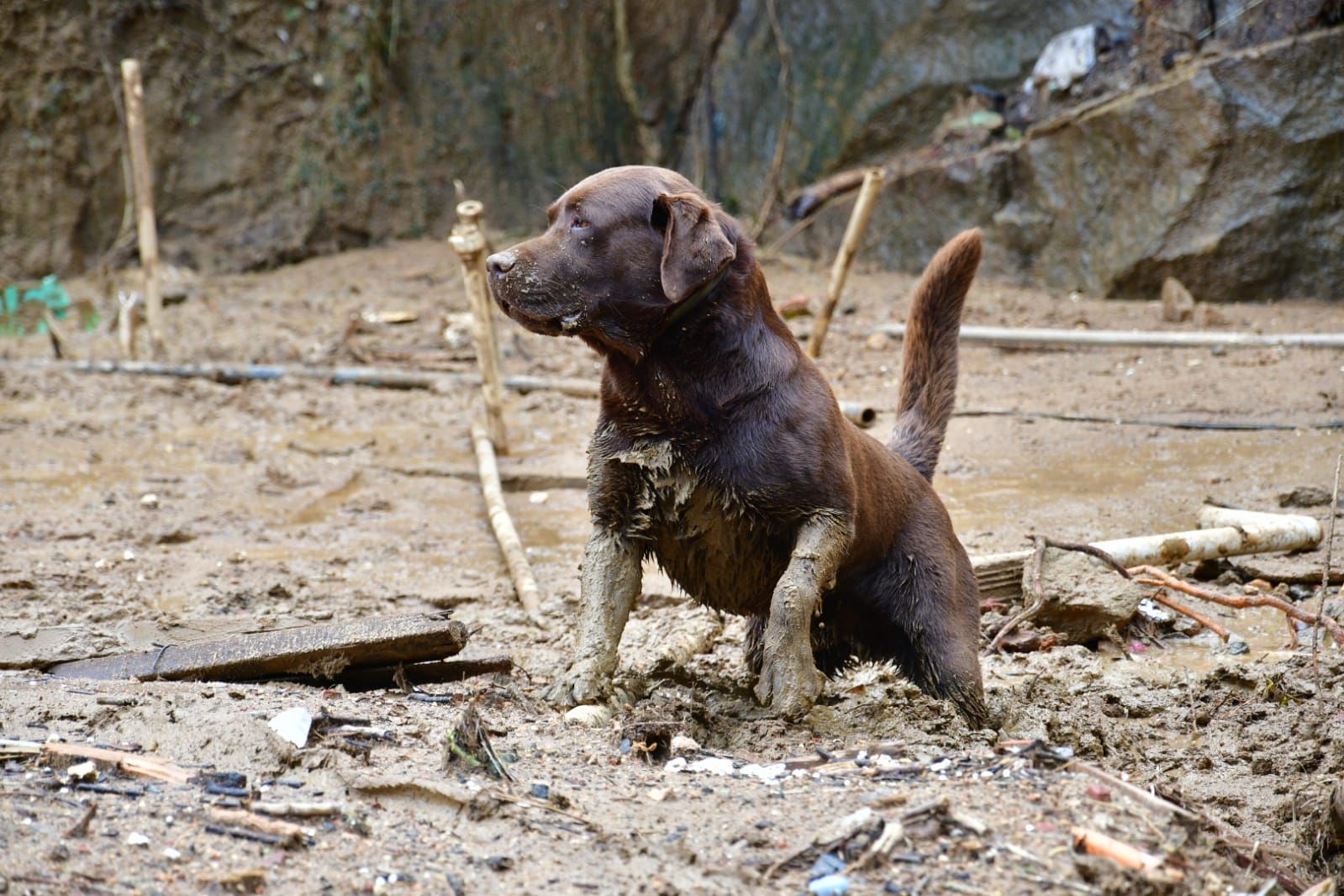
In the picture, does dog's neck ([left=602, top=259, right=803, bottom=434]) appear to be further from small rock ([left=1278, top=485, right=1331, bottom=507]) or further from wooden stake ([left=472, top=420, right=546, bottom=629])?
small rock ([left=1278, top=485, right=1331, bottom=507])

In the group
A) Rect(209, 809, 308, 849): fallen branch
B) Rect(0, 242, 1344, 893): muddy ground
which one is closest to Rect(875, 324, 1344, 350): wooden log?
Rect(0, 242, 1344, 893): muddy ground

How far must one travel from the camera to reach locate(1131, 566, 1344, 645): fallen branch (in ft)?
15.2

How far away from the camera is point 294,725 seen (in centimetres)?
315

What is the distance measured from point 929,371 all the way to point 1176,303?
6.95m

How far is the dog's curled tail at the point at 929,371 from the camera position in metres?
4.60

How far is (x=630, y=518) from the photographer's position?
381 cm

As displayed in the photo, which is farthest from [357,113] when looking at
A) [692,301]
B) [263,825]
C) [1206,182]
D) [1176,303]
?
[263,825]

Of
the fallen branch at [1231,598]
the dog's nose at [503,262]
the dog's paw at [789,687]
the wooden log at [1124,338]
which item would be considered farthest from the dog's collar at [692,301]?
the wooden log at [1124,338]

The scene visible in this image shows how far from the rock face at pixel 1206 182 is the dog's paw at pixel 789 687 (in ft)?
29.6

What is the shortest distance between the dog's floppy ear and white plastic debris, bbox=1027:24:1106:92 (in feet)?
32.6

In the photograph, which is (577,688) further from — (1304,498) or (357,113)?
(357,113)

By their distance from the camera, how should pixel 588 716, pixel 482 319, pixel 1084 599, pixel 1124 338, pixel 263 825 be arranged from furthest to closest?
pixel 1124 338, pixel 482 319, pixel 1084 599, pixel 588 716, pixel 263 825

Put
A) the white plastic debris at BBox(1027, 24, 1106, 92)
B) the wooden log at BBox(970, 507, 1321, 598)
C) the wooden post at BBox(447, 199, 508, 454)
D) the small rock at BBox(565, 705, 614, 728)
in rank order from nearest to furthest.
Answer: the small rock at BBox(565, 705, 614, 728) < the wooden log at BBox(970, 507, 1321, 598) < the wooden post at BBox(447, 199, 508, 454) < the white plastic debris at BBox(1027, 24, 1106, 92)

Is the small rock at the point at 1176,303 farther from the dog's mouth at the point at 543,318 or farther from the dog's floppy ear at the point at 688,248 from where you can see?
the dog's mouth at the point at 543,318
